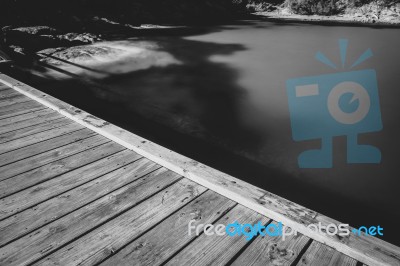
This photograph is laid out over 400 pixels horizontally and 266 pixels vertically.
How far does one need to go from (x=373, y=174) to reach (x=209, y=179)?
2827mm

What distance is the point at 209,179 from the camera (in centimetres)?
209

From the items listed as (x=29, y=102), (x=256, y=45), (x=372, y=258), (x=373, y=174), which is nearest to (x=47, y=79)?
(x=29, y=102)

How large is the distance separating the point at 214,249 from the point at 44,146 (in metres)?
1.84

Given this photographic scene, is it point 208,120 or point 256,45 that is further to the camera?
point 256,45

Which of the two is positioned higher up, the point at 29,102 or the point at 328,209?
the point at 29,102

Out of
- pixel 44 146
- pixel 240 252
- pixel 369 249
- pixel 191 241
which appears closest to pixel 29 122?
pixel 44 146

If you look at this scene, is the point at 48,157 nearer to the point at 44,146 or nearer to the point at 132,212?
the point at 44,146

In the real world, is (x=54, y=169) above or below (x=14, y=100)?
below

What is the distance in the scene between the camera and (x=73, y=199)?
2006 mm

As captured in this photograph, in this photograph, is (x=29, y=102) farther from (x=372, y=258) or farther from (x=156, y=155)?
(x=372, y=258)

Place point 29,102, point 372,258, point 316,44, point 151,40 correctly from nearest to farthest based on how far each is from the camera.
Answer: point 372,258, point 29,102, point 316,44, point 151,40

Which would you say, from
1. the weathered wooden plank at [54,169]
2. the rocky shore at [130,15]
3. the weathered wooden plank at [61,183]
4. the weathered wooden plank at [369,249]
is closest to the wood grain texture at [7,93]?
the weathered wooden plank at [54,169]

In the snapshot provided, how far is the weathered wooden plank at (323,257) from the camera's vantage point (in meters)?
1.51

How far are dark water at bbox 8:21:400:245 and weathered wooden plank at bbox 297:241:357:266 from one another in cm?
187
